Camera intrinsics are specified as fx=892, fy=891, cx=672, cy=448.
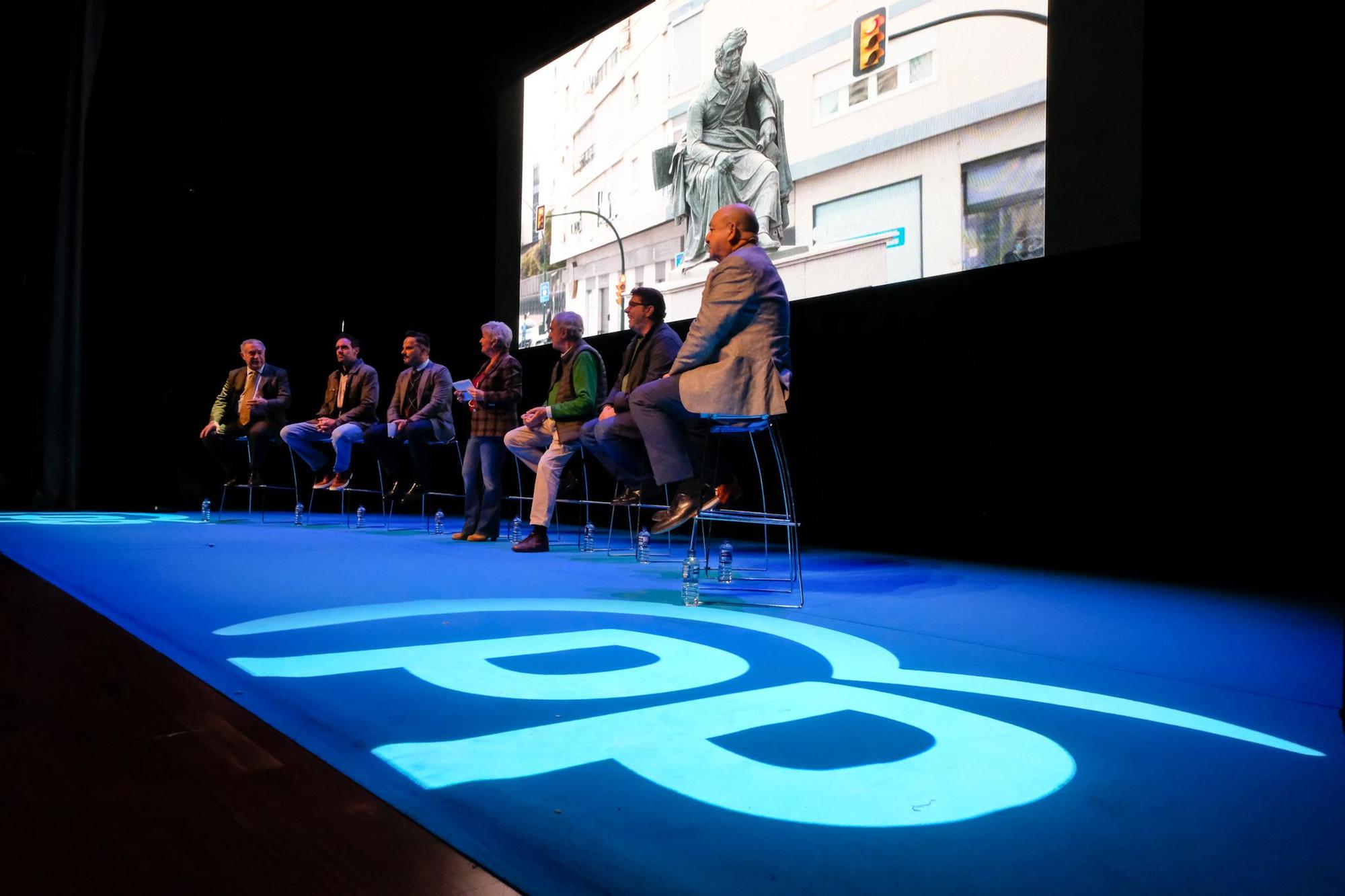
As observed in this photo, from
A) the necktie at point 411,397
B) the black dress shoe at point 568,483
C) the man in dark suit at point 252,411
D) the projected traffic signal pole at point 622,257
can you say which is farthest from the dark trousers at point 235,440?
the black dress shoe at point 568,483

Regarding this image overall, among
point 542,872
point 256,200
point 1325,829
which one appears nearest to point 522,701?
point 542,872

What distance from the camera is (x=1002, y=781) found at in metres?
1.23

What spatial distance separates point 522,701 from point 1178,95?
353cm

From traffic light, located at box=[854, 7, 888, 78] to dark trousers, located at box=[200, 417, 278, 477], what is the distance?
466 cm

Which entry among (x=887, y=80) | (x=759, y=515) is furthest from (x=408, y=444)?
(x=887, y=80)

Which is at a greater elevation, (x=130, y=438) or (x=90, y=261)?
(x=90, y=261)

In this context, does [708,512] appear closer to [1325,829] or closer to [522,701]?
[522,701]

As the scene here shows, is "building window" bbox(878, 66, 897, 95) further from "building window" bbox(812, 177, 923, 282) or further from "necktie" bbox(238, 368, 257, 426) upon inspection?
"necktie" bbox(238, 368, 257, 426)

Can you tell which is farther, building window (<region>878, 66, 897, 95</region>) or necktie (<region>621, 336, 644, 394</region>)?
building window (<region>878, 66, 897, 95</region>)

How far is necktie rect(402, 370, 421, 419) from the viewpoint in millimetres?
5812

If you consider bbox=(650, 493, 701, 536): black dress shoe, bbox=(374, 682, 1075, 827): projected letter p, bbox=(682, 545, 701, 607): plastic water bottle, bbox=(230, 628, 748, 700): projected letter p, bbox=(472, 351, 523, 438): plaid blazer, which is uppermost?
bbox=(472, 351, 523, 438): plaid blazer

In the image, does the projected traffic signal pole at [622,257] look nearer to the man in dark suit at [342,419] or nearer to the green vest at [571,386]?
the green vest at [571,386]

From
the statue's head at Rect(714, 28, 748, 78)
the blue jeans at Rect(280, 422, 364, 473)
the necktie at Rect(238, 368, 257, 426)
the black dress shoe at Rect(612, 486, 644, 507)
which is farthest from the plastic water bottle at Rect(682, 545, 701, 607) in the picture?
the necktie at Rect(238, 368, 257, 426)

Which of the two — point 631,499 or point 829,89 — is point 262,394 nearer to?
point 631,499
